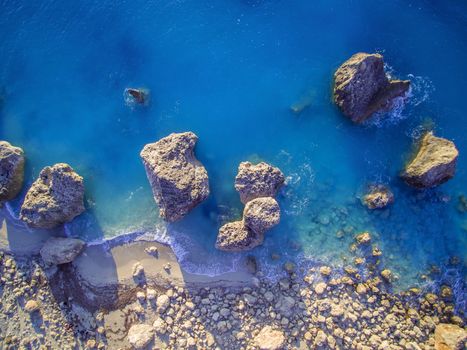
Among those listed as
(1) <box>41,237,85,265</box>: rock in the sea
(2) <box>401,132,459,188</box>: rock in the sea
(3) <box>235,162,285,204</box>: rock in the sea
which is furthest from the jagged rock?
(1) <box>41,237,85,265</box>: rock in the sea

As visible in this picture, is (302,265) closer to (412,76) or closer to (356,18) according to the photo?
(412,76)

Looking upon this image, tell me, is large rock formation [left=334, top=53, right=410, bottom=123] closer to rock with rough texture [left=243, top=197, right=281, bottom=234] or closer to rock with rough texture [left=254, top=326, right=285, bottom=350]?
rock with rough texture [left=243, top=197, right=281, bottom=234]

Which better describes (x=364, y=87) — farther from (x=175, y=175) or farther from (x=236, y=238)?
(x=175, y=175)

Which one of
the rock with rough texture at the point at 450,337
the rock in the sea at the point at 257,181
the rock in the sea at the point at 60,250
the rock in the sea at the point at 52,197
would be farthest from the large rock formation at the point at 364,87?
the rock in the sea at the point at 60,250

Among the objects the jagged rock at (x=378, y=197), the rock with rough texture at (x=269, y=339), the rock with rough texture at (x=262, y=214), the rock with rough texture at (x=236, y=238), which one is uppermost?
the rock with rough texture at (x=262, y=214)

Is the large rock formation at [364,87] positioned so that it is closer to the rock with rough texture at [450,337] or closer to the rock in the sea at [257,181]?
the rock in the sea at [257,181]

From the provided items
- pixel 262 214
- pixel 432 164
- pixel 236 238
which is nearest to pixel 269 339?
pixel 236 238
